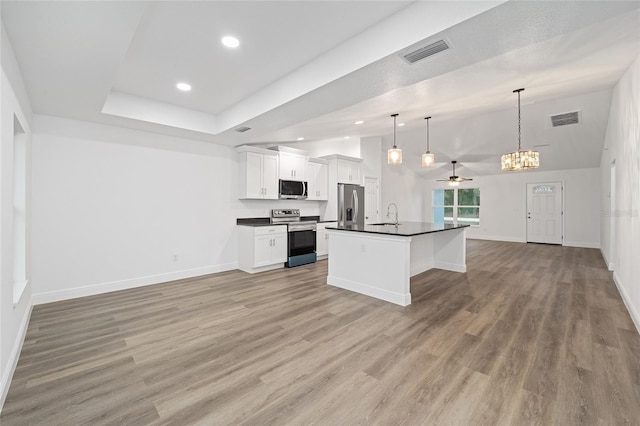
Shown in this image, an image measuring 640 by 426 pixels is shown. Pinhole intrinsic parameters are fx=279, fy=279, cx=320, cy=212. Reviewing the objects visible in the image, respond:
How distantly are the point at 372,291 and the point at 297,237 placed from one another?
238 centimetres

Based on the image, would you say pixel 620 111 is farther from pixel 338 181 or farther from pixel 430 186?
pixel 430 186

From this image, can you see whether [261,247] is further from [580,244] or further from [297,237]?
[580,244]

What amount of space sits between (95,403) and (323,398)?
1526 mm

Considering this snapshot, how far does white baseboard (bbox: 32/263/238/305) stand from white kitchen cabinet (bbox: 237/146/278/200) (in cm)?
158

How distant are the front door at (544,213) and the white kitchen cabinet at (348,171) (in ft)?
21.1

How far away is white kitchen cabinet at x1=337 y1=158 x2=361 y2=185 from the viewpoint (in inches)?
276

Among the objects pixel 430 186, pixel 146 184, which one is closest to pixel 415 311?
pixel 146 184

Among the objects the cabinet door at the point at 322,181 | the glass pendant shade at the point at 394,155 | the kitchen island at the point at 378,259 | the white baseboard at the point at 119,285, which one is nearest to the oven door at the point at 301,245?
the cabinet door at the point at 322,181

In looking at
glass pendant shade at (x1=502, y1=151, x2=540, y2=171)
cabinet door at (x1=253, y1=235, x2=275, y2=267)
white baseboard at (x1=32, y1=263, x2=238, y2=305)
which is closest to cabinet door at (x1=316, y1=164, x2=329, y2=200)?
cabinet door at (x1=253, y1=235, x2=275, y2=267)

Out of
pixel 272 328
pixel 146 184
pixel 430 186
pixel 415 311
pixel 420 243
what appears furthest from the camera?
pixel 430 186

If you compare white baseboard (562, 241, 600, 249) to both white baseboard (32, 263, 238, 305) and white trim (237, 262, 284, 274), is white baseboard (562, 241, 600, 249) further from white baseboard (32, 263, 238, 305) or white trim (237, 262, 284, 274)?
white baseboard (32, 263, 238, 305)

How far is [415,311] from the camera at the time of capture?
11.3ft

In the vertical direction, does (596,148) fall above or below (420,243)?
above

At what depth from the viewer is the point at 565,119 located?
5.81 metres
